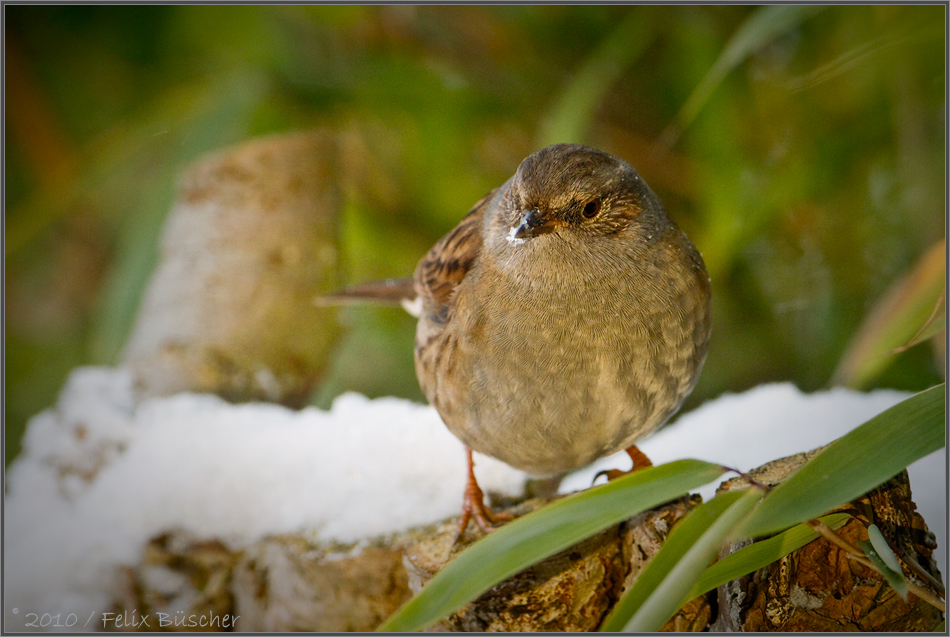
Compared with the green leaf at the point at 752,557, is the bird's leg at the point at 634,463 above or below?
above

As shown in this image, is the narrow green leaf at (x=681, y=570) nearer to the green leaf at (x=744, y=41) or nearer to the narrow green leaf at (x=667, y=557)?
the narrow green leaf at (x=667, y=557)

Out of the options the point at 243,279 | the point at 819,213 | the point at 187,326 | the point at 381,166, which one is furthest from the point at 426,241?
the point at 819,213

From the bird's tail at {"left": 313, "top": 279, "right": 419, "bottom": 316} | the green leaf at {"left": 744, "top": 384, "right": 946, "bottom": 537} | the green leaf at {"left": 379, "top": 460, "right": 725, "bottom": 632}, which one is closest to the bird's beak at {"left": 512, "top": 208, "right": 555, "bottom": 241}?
the green leaf at {"left": 379, "top": 460, "right": 725, "bottom": 632}

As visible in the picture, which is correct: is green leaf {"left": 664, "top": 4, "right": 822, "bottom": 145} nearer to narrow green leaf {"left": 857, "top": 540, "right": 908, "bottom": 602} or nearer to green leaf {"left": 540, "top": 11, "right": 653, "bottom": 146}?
green leaf {"left": 540, "top": 11, "right": 653, "bottom": 146}

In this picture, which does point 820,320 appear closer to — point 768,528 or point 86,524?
point 768,528

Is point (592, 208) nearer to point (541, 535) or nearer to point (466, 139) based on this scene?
point (541, 535)

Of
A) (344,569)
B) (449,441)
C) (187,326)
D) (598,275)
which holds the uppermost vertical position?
(187,326)

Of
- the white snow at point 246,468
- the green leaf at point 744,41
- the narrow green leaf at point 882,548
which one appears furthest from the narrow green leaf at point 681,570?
the green leaf at point 744,41
